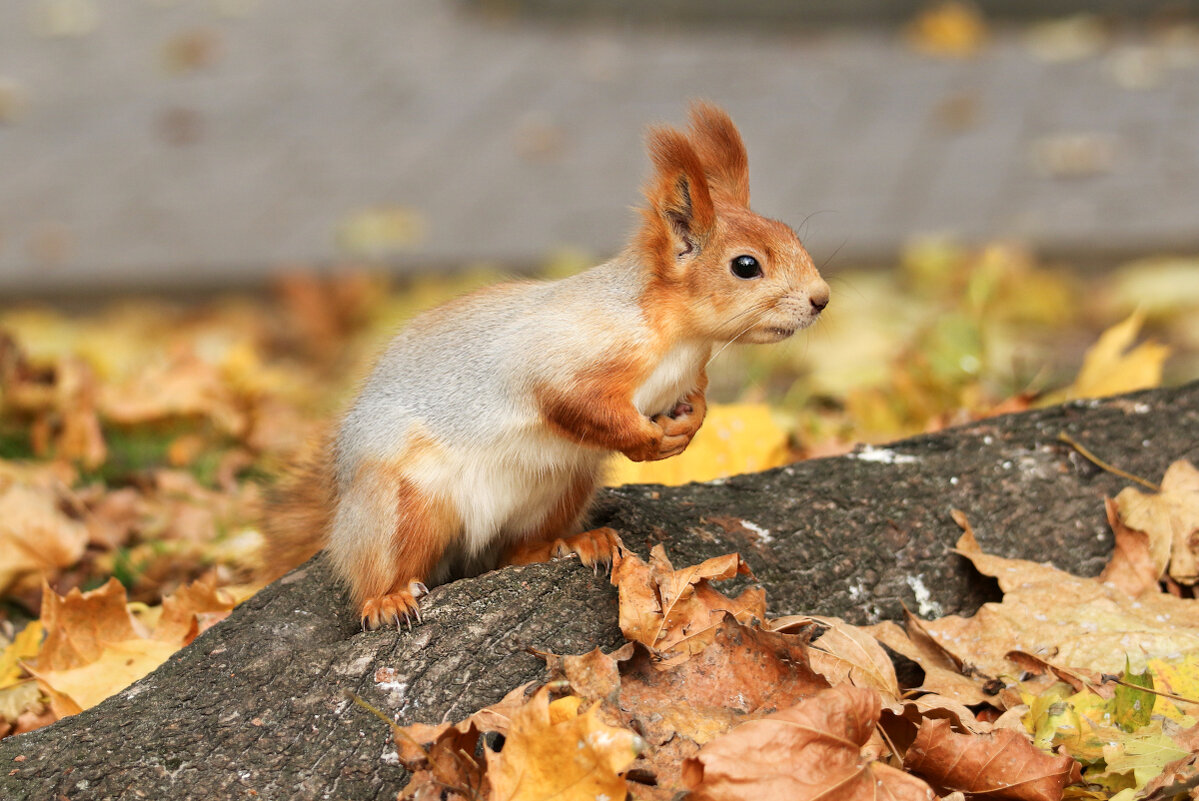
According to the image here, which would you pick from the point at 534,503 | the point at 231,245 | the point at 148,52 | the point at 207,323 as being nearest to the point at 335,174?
the point at 231,245

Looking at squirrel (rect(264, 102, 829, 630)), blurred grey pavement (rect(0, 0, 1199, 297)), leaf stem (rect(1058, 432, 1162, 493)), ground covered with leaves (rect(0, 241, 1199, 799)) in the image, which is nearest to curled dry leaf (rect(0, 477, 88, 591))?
ground covered with leaves (rect(0, 241, 1199, 799))

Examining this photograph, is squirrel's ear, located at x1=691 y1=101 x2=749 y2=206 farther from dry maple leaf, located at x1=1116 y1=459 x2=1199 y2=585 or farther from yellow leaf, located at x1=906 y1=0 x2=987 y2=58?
yellow leaf, located at x1=906 y1=0 x2=987 y2=58

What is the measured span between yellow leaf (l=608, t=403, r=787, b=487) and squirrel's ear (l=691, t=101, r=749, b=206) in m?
0.60

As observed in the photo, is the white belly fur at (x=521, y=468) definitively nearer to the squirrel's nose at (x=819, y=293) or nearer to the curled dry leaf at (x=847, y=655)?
the squirrel's nose at (x=819, y=293)

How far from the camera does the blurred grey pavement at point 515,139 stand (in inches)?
201

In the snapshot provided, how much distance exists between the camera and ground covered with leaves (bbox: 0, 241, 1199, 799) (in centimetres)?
147

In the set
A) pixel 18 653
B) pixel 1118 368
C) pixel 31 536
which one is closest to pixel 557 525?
pixel 18 653

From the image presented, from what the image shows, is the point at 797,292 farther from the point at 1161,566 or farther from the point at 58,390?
the point at 58,390

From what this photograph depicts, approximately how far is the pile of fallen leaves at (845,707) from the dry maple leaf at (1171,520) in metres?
0.08

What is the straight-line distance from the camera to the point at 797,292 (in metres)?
1.79

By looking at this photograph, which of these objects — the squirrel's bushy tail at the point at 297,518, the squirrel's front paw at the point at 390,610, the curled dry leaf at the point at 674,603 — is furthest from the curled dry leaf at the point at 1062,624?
the squirrel's bushy tail at the point at 297,518

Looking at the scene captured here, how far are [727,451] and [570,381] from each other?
2.36 ft

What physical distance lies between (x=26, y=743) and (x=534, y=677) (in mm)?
616

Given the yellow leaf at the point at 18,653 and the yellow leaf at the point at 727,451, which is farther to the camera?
the yellow leaf at the point at 727,451
